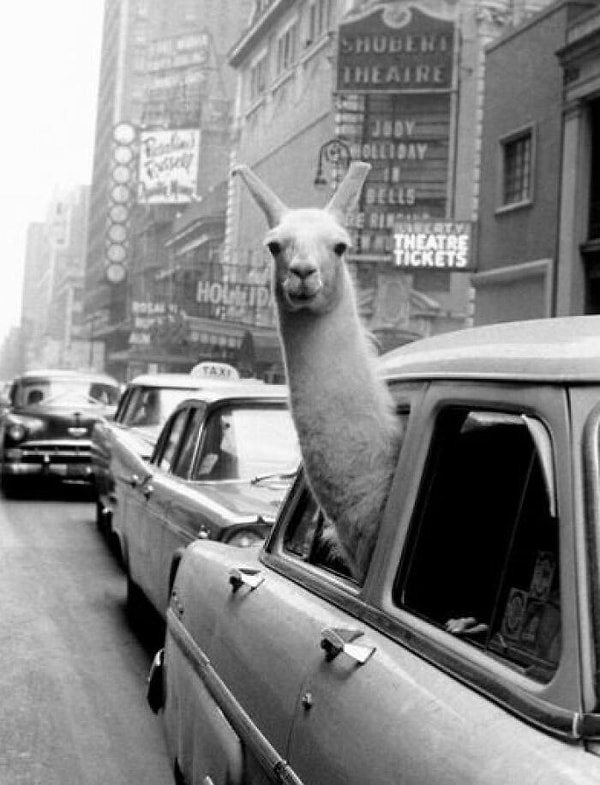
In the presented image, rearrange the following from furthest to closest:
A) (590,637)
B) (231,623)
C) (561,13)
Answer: (561,13), (231,623), (590,637)

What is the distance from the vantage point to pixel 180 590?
4.45m

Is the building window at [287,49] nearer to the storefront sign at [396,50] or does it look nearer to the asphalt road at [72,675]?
the storefront sign at [396,50]

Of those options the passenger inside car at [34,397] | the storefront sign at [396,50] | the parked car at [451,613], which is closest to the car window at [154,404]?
the passenger inside car at [34,397]

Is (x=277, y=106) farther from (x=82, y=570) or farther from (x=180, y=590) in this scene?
(x=180, y=590)

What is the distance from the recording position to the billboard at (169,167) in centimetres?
10312

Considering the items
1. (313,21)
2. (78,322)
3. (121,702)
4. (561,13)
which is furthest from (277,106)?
(78,322)

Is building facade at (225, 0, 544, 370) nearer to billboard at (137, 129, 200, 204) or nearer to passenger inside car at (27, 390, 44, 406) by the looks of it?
passenger inside car at (27, 390, 44, 406)

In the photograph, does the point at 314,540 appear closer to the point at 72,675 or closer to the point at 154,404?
the point at 72,675

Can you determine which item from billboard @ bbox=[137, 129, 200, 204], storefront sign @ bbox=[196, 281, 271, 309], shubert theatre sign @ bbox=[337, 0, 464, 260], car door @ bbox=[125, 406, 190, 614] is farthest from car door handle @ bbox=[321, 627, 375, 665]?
billboard @ bbox=[137, 129, 200, 204]

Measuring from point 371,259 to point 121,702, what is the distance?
135 ft

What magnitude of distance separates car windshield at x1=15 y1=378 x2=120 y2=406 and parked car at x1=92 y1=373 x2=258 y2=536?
14.9 ft

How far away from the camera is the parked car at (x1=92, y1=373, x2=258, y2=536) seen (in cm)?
1127

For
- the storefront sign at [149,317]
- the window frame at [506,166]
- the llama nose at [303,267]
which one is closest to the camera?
the llama nose at [303,267]

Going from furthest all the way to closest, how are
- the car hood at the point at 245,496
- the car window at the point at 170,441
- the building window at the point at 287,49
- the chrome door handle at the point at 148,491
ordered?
1. the building window at the point at 287,49
2. the car window at the point at 170,441
3. the chrome door handle at the point at 148,491
4. the car hood at the point at 245,496
